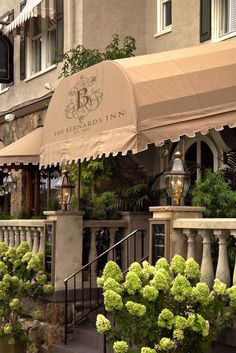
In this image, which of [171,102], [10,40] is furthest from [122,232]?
[10,40]

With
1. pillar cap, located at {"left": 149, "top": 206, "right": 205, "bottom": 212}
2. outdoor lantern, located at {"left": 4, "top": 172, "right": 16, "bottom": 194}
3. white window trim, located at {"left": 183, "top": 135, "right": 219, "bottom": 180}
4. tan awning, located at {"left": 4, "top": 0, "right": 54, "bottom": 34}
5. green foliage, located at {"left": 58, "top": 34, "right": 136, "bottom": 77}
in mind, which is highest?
tan awning, located at {"left": 4, "top": 0, "right": 54, "bottom": 34}

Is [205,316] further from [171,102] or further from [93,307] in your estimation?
[93,307]

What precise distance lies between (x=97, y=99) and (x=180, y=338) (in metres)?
4.45

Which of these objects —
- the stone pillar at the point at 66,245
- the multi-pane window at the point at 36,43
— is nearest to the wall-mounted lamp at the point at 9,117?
the multi-pane window at the point at 36,43

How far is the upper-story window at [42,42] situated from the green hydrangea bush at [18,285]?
646 centimetres

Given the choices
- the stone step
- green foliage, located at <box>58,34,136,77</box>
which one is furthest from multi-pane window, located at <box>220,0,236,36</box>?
the stone step

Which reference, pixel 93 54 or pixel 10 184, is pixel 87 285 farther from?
pixel 10 184

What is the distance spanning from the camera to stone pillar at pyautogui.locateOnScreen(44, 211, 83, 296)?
10648 mm

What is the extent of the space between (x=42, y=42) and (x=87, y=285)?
8.45 metres

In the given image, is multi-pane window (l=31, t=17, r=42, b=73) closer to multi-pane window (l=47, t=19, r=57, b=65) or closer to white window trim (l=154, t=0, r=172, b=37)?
multi-pane window (l=47, t=19, r=57, b=65)

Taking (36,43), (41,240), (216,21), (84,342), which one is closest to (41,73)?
(36,43)

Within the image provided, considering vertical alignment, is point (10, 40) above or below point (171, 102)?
above

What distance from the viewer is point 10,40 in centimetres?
1936

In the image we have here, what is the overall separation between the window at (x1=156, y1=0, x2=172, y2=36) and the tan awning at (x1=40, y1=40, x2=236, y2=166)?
14.4ft
